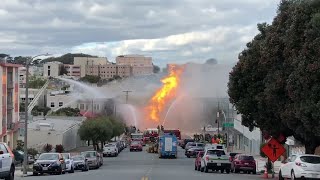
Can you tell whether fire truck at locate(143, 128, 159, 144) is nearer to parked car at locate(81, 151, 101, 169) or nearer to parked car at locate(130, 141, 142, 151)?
parked car at locate(130, 141, 142, 151)

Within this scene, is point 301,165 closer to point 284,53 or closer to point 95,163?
point 284,53

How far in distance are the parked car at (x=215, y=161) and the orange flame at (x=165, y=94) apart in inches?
2149

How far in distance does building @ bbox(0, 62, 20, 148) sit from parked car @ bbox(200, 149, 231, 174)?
33135mm

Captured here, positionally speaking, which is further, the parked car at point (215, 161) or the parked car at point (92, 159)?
the parked car at point (92, 159)

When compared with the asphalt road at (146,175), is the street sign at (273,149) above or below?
above

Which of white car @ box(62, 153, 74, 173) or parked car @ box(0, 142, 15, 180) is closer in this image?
parked car @ box(0, 142, 15, 180)

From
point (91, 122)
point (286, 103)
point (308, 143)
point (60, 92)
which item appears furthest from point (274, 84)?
point (60, 92)

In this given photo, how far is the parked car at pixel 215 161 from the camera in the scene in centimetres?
4475

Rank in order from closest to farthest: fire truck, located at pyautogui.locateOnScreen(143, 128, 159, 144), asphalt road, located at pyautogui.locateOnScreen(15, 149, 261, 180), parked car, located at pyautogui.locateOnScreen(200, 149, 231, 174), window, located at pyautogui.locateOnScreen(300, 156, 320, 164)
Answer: window, located at pyautogui.locateOnScreen(300, 156, 320, 164) < asphalt road, located at pyautogui.locateOnScreen(15, 149, 261, 180) < parked car, located at pyautogui.locateOnScreen(200, 149, 231, 174) < fire truck, located at pyautogui.locateOnScreen(143, 128, 159, 144)

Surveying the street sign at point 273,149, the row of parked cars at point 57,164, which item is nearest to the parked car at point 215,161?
Answer: the street sign at point 273,149

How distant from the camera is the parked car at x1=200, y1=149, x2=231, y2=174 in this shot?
4475 centimetres

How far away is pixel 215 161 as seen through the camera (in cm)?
4478

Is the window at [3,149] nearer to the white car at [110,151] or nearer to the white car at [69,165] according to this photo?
the white car at [69,165]

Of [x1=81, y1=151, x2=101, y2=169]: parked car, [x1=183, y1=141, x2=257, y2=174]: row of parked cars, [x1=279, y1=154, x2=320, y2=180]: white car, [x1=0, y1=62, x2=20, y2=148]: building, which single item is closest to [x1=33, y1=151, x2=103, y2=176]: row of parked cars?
[x1=81, y1=151, x2=101, y2=169]: parked car
